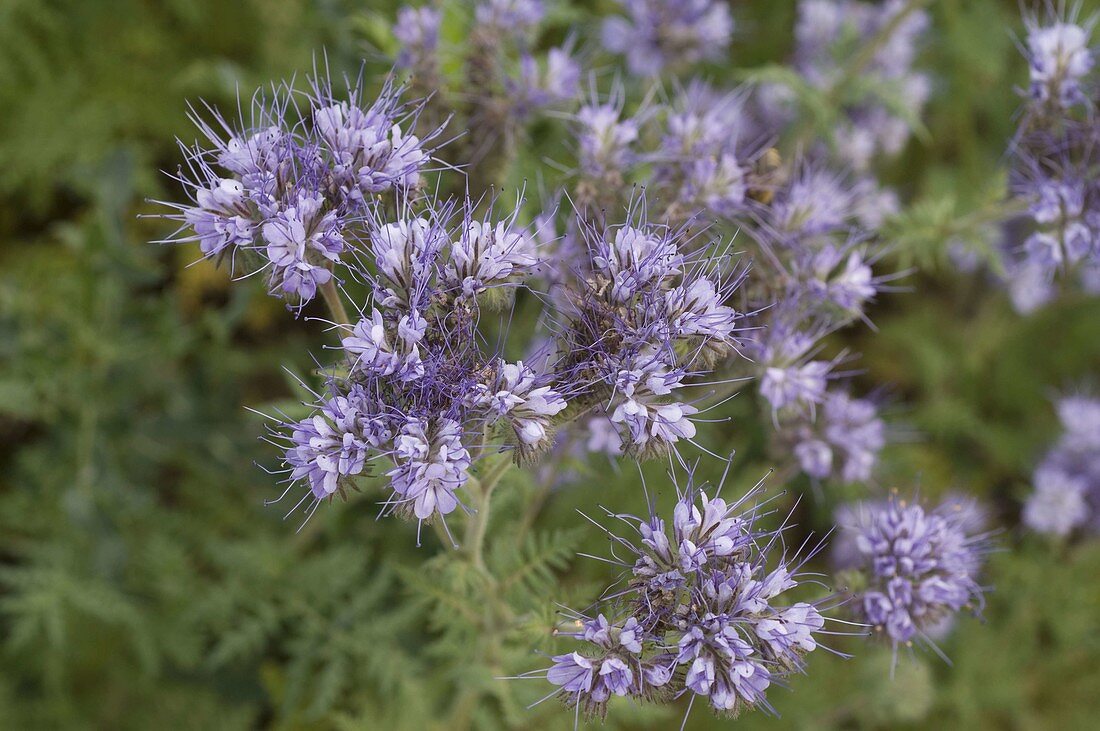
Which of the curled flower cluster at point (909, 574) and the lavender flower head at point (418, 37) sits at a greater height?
the lavender flower head at point (418, 37)

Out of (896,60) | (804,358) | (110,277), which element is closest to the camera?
(804,358)

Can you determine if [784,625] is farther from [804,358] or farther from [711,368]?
[804,358]

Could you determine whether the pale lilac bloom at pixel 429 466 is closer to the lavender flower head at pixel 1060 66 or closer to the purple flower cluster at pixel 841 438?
the purple flower cluster at pixel 841 438

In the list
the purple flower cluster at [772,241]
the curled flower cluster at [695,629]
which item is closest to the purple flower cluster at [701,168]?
the purple flower cluster at [772,241]

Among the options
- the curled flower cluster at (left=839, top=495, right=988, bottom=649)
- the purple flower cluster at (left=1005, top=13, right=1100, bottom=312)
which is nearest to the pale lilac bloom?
the curled flower cluster at (left=839, top=495, right=988, bottom=649)

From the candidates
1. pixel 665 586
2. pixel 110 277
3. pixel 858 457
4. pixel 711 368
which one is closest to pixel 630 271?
pixel 711 368

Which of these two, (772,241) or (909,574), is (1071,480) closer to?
(909,574)
